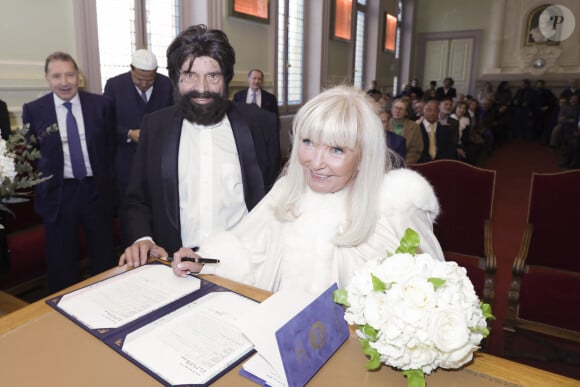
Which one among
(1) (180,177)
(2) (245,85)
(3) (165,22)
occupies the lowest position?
(1) (180,177)

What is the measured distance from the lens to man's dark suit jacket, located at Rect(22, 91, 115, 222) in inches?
121

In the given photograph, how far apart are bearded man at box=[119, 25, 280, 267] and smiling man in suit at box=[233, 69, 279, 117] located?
184 inches

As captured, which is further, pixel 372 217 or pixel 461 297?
pixel 372 217

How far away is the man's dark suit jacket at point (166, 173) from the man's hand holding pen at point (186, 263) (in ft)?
1.46

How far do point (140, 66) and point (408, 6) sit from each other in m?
15.6

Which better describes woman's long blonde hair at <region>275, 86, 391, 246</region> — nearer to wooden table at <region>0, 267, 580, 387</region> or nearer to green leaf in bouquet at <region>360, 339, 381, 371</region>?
wooden table at <region>0, 267, 580, 387</region>

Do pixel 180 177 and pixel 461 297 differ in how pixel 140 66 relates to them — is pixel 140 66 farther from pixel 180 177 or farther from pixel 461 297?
pixel 461 297

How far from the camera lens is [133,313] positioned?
1.25 metres

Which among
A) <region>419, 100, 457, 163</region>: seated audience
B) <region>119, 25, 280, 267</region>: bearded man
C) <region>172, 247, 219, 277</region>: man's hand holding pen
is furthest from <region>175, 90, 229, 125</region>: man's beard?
<region>419, 100, 457, 163</region>: seated audience

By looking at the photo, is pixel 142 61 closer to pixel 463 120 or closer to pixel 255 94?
pixel 255 94

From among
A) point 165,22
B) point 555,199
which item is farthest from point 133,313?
point 165,22

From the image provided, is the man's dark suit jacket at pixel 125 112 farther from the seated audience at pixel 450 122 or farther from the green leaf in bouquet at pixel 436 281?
the seated audience at pixel 450 122

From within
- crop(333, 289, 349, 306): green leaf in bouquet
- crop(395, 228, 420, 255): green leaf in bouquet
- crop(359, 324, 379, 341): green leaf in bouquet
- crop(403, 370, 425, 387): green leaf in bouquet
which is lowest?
crop(403, 370, 425, 387): green leaf in bouquet

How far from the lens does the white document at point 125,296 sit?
1.24 metres
